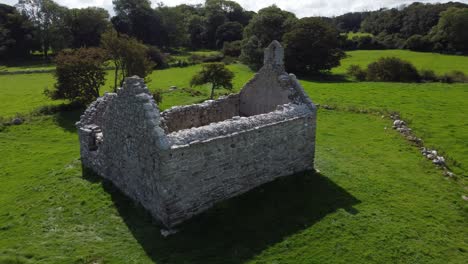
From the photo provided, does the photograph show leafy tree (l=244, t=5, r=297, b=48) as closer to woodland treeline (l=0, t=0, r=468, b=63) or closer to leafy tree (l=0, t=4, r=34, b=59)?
woodland treeline (l=0, t=0, r=468, b=63)

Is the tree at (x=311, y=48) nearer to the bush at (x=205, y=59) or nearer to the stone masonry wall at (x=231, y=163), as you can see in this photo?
the bush at (x=205, y=59)

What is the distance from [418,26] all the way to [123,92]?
7996 cm

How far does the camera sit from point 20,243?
498 inches

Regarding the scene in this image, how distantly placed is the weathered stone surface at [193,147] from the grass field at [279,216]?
0.62 meters

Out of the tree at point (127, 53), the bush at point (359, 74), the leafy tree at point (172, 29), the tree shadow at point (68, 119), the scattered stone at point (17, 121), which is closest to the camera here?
the tree shadow at point (68, 119)

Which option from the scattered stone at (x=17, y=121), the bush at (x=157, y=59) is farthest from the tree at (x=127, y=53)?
the bush at (x=157, y=59)

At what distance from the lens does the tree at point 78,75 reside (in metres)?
31.2

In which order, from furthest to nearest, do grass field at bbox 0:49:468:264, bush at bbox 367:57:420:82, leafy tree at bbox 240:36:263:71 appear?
leafy tree at bbox 240:36:263:71
bush at bbox 367:57:420:82
grass field at bbox 0:49:468:264

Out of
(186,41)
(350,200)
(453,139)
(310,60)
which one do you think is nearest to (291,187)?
(350,200)

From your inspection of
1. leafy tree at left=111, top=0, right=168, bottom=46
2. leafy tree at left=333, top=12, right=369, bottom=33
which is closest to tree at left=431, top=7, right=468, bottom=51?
leafy tree at left=333, top=12, right=369, bottom=33

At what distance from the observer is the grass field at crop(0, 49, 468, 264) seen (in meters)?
11.9

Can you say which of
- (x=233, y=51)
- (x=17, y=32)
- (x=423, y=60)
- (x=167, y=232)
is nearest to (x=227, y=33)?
(x=233, y=51)

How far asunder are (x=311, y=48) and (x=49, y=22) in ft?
159

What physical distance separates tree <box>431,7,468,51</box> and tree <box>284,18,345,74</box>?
26007 millimetres
